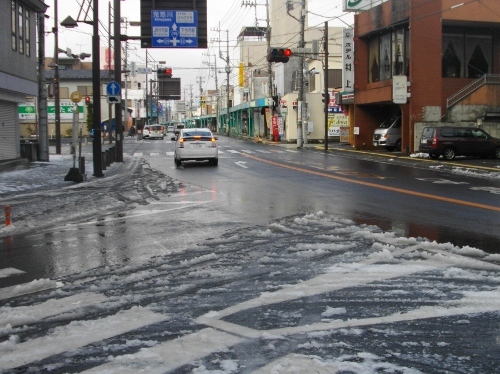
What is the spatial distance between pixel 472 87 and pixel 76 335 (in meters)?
33.1


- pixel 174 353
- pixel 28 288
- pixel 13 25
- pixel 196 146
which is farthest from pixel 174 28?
pixel 174 353

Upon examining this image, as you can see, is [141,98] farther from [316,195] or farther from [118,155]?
[316,195]

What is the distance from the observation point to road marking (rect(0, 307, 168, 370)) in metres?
4.69

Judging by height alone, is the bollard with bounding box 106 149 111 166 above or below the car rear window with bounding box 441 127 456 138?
below

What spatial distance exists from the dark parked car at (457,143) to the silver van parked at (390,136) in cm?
773

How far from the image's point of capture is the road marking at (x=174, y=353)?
14.4 feet

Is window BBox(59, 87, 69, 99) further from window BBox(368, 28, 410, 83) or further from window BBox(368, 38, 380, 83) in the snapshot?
window BBox(368, 28, 410, 83)

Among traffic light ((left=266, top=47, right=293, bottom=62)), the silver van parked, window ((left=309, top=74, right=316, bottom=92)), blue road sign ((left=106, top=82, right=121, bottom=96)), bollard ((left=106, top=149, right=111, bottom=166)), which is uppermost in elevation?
window ((left=309, top=74, right=316, bottom=92))

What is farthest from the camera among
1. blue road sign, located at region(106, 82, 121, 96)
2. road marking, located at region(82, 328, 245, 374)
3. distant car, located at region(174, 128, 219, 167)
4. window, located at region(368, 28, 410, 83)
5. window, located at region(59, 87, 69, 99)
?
window, located at region(59, 87, 69, 99)

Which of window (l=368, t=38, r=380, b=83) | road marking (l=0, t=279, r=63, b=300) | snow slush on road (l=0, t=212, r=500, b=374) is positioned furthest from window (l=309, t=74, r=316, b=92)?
road marking (l=0, t=279, r=63, b=300)

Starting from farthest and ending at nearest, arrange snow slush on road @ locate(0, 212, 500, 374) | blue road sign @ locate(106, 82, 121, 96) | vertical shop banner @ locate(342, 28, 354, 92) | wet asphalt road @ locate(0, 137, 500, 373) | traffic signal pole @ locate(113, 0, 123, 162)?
vertical shop banner @ locate(342, 28, 354, 92)
traffic signal pole @ locate(113, 0, 123, 162)
blue road sign @ locate(106, 82, 121, 96)
wet asphalt road @ locate(0, 137, 500, 373)
snow slush on road @ locate(0, 212, 500, 374)

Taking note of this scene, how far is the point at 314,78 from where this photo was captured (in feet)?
208

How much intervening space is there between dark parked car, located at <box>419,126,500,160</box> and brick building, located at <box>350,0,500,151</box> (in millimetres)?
4097

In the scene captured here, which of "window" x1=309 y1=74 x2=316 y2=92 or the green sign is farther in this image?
"window" x1=309 y1=74 x2=316 y2=92
